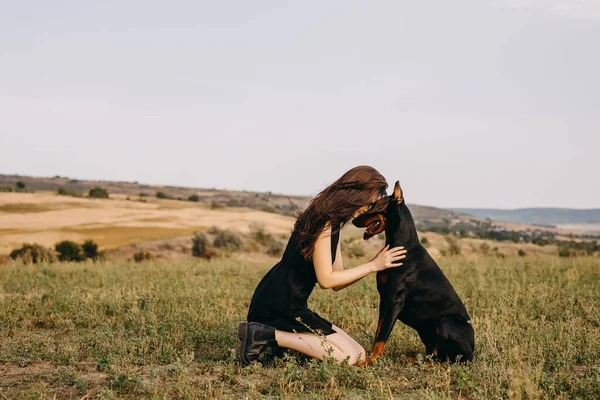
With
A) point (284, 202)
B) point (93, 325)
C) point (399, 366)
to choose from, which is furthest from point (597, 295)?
point (284, 202)

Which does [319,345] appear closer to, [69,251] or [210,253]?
[210,253]

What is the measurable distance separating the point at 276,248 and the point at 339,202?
16.7 metres

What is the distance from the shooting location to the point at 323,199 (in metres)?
4.87

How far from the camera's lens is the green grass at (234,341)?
13.8 feet

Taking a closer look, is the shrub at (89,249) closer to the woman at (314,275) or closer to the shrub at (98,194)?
the shrub at (98,194)

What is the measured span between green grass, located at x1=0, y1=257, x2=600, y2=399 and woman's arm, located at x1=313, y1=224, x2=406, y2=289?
72 centimetres

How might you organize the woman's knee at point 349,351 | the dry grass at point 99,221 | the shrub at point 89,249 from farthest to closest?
the dry grass at point 99,221
the shrub at point 89,249
the woman's knee at point 349,351

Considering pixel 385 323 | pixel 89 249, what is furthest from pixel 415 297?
pixel 89 249

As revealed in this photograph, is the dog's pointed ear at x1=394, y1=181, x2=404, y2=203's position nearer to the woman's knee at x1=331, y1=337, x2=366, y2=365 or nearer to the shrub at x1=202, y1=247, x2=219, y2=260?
the woman's knee at x1=331, y1=337, x2=366, y2=365

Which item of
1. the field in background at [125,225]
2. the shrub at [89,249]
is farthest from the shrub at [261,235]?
the shrub at [89,249]

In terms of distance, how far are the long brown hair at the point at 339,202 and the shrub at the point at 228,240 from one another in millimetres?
15571

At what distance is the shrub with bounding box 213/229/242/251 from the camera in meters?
20.6

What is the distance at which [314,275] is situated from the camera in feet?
16.8

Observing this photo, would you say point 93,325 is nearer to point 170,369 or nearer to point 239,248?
point 170,369
